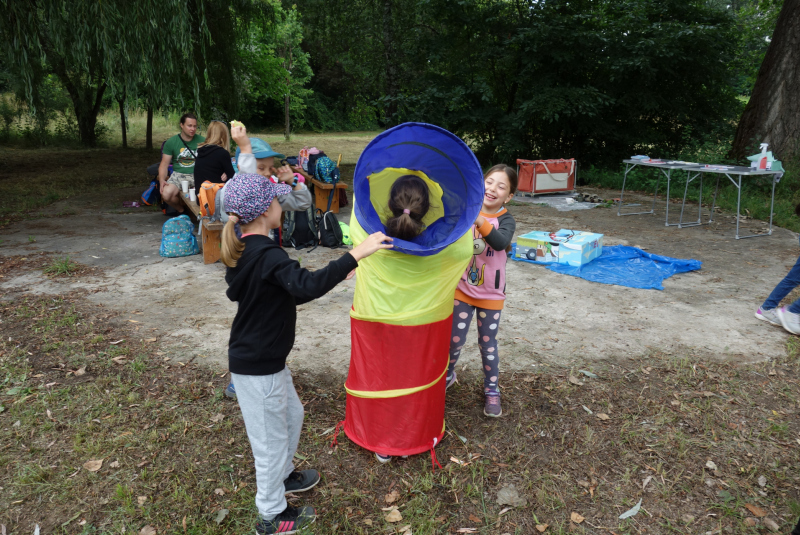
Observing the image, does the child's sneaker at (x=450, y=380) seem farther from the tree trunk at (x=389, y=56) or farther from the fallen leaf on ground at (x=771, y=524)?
the tree trunk at (x=389, y=56)

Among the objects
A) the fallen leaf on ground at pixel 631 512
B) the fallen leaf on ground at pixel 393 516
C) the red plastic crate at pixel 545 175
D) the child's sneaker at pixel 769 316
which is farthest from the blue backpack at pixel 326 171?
the fallen leaf on ground at pixel 631 512

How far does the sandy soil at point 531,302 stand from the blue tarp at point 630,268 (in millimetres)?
151

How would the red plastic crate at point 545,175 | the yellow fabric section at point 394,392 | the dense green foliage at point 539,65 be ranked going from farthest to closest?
the dense green foliage at point 539,65, the red plastic crate at point 545,175, the yellow fabric section at point 394,392

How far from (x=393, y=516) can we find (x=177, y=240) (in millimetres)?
4940

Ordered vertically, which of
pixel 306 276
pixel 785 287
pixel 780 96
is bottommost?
pixel 785 287

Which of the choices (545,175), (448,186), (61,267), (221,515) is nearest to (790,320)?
(448,186)

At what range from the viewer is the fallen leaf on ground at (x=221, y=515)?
2.39m

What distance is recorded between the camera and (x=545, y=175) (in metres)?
10.7

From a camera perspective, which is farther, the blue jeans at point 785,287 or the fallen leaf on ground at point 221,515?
the blue jeans at point 785,287

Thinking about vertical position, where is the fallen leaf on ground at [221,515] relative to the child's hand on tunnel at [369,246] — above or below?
below

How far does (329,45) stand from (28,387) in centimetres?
1478

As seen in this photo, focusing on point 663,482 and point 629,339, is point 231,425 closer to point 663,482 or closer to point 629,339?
point 663,482

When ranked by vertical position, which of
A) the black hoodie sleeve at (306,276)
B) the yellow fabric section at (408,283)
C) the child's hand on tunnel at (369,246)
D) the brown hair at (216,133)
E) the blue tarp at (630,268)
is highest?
the brown hair at (216,133)

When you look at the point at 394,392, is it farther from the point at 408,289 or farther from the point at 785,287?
the point at 785,287
